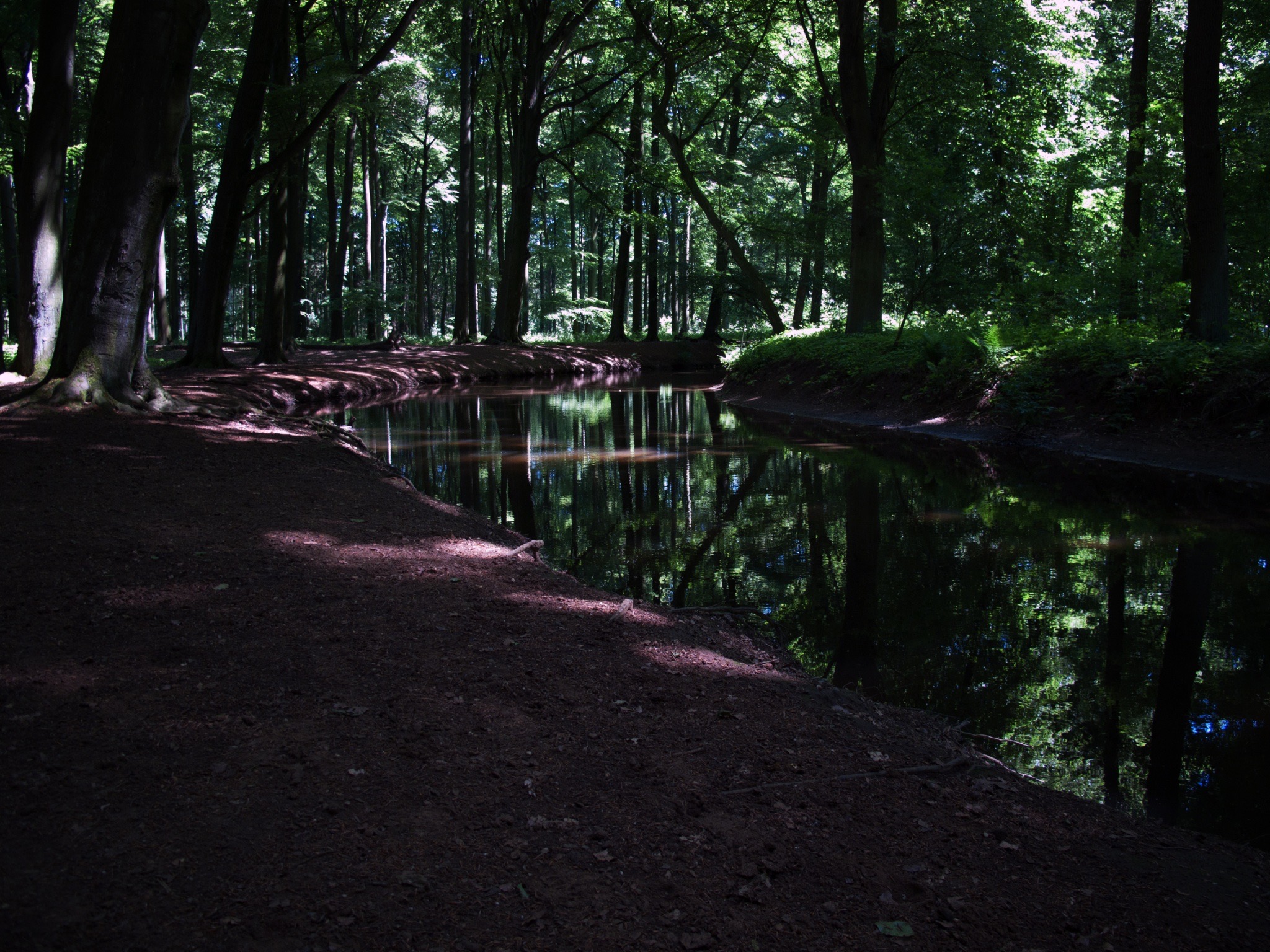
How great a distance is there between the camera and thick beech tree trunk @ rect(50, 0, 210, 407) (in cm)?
842

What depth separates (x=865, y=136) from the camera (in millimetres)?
17641

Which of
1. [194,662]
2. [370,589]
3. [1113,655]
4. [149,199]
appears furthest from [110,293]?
Result: [1113,655]

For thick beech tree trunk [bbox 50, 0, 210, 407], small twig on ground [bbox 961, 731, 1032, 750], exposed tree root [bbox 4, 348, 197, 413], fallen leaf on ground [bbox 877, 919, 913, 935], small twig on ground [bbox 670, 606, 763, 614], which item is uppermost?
thick beech tree trunk [bbox 50, 0, 210, 407]

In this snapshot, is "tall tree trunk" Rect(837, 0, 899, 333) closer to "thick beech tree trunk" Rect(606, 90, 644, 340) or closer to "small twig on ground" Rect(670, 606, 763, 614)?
"thick beech tree trunk" Rect(606, 90, 644, 340)

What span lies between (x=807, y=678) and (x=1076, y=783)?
1.18m

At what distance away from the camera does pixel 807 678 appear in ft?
13.5

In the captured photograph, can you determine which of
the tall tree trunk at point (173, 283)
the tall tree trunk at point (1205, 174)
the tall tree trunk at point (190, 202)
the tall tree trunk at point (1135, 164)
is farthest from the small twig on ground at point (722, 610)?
the tall tree trunk at point (173, 283)

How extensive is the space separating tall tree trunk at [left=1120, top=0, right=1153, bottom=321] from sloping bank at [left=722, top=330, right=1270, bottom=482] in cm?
324

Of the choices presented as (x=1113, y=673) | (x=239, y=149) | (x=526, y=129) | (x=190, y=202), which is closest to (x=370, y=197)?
(x=190, y=202)

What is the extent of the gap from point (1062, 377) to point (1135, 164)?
7.52m

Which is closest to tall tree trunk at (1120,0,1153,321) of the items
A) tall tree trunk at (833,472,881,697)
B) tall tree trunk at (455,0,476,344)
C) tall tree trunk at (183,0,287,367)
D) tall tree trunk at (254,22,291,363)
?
tall tree trunk at (833,472,881,697)

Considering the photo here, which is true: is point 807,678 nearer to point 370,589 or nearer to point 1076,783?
point 1076,783

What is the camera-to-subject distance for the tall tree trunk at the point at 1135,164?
1470 centimetres

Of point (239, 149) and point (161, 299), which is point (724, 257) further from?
point (239, 149)
